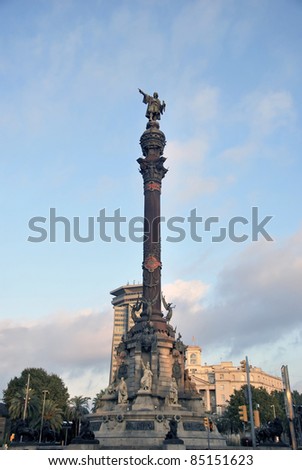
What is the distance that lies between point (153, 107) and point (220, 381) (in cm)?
8945

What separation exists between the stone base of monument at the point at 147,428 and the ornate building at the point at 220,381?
255 feet

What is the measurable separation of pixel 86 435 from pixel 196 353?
120 m

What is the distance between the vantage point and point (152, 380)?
36.6 meters

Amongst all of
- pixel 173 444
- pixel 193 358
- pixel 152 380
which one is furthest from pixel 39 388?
pixel 193 358

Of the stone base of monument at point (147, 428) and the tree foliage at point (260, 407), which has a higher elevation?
the tree foliage at point (260, 407)

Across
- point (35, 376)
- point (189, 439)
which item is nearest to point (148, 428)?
point (189, 439)

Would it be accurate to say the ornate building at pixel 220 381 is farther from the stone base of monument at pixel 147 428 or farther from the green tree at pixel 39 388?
the stone base of monument at pixel 147 428

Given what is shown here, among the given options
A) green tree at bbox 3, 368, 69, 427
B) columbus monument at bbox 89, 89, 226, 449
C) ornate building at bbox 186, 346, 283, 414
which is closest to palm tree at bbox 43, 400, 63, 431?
green tree at bbox 3, 368, 69, 427

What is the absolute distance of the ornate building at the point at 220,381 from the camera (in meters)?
115

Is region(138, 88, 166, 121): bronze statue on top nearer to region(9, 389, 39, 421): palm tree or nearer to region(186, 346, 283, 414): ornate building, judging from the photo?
region(9, 389, 39, 421): palm tree

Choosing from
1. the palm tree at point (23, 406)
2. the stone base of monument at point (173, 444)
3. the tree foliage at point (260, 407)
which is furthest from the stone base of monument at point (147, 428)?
the tree foliage at point (260, 407)
